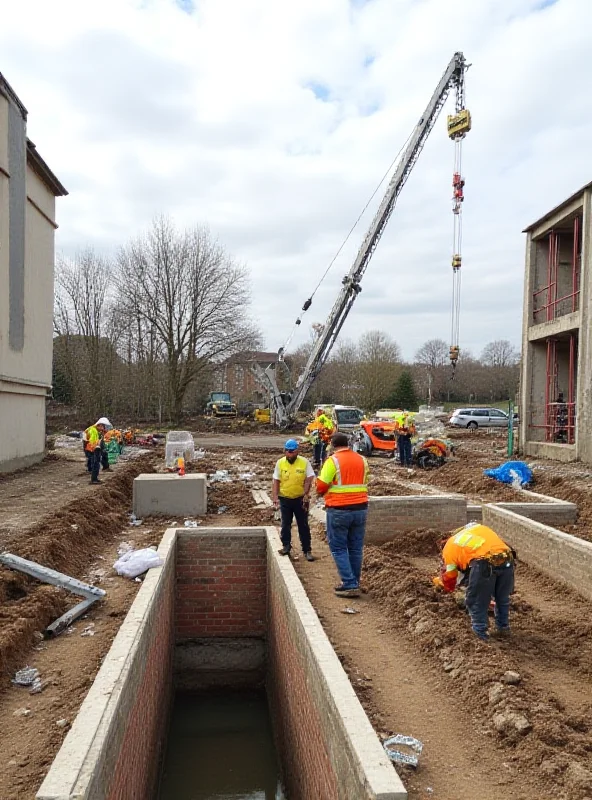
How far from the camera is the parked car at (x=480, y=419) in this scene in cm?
3800

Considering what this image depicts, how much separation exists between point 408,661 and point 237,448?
21494 mm

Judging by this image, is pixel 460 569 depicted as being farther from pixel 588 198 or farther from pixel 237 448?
pixel 237 448

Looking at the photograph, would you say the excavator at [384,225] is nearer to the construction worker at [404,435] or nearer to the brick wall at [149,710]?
the construction worker at [404,435]

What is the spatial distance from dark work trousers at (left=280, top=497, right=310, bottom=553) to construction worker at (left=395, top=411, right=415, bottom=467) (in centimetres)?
995

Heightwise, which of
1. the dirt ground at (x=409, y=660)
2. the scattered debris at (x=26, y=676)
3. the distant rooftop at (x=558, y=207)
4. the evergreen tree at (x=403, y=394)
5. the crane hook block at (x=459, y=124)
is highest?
the crane hook block at (x=459, y=124)

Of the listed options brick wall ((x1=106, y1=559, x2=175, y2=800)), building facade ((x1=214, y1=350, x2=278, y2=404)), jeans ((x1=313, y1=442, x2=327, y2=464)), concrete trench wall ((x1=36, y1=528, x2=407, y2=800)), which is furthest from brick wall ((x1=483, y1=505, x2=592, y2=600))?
building facade ((x1=214, y1=350, x2=278, y2=404))

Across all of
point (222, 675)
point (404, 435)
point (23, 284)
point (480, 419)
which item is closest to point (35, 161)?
point (23, 284)

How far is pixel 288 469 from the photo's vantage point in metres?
7.87

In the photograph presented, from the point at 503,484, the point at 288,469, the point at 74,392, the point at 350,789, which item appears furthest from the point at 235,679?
the point at 74,392

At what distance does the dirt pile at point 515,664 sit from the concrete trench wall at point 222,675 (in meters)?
1.01

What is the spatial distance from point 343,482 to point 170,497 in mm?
6010

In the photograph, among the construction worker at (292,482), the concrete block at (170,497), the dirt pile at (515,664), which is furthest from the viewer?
the concrete block at (170,497)

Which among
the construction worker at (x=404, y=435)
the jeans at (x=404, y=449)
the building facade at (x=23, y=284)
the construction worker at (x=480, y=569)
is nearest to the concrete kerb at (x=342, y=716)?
the construction worker at (x=480, y=569)

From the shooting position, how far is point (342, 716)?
3.85m
